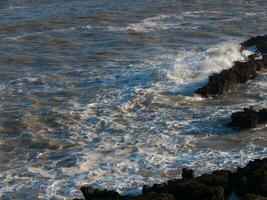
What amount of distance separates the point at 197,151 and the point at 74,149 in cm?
268

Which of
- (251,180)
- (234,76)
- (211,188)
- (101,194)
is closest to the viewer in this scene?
(211,188)

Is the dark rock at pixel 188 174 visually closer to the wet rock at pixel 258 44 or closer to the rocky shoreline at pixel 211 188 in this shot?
the rocky shoreline at pixel 211 188

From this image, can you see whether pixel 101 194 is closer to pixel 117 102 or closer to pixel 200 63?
pixel 117 102

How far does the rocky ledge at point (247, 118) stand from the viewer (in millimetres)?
15477

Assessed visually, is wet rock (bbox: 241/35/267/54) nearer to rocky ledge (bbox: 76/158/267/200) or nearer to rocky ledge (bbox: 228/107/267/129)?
rocky ledge (bbox: 228/107/267/129)

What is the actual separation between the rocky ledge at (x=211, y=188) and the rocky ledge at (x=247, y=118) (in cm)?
355

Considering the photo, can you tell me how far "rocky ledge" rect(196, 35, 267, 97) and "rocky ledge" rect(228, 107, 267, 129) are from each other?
2790 millimetres

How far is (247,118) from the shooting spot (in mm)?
15477

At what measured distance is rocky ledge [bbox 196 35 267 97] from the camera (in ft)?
60.9

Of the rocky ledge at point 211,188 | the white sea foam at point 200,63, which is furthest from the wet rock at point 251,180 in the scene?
the white sea foam at point 200,63

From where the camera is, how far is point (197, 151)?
14.4 m

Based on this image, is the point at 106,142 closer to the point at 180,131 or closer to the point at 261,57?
the point at 180,131

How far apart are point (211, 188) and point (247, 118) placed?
181 inches

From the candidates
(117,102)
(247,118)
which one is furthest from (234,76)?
(247,118)
